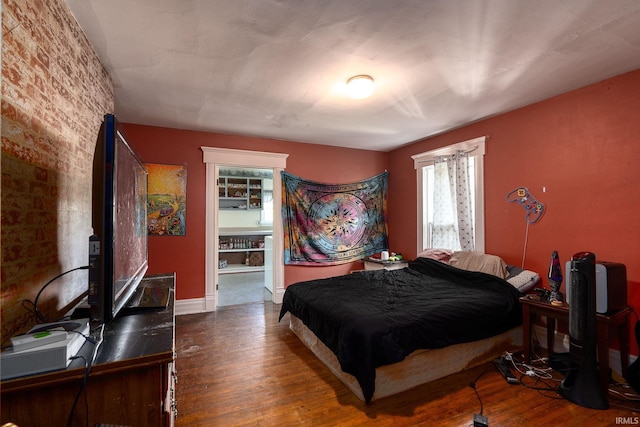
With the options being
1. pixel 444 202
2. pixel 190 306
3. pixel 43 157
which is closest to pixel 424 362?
pixel 444 202

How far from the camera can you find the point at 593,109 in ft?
8.32

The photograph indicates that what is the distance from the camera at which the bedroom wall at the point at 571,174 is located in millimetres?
2332

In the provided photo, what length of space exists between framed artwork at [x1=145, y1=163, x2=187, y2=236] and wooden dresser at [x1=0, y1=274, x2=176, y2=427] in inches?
109

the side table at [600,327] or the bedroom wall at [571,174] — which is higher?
the bedroom wall at [571,174]

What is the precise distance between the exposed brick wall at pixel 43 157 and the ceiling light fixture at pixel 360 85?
187cm

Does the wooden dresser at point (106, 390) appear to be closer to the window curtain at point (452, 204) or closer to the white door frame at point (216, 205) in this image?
the white door frame at point (216, 205)

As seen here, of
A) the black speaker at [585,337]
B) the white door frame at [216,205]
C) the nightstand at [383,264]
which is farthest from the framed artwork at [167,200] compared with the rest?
the black speaker at [585,337]

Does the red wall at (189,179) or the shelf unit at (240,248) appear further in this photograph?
the shelf unit at (240,248)

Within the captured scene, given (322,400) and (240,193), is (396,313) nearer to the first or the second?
(322,400)

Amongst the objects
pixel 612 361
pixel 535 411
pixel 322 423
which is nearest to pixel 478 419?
pixel 535 411

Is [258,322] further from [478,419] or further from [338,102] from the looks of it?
[338,102]

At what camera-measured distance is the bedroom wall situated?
233 centimetres

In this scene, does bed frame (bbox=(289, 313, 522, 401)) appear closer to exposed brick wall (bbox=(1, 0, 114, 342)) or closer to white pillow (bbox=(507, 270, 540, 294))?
white pillow (bbox=(507, 270, 540, 294))

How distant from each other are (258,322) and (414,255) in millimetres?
2556
